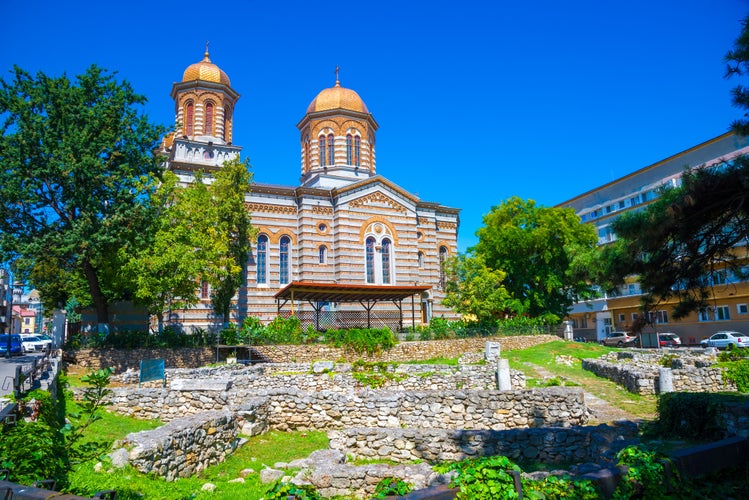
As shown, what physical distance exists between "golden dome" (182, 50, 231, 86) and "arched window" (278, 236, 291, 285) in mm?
12833

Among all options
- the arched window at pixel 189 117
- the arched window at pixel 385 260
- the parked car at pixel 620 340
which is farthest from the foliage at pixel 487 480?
the parked car at pixel 620 340

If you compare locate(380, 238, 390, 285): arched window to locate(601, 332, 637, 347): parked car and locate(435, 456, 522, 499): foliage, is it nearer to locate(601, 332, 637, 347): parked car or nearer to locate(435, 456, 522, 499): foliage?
locate(601, 332, 637, 347): parked car

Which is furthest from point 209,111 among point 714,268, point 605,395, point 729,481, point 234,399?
point 729,481

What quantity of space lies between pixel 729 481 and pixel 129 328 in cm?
2739

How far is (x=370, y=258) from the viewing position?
37.8 meters

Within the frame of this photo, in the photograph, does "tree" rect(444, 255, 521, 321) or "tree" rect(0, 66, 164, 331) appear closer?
"tree" rect(0, 66, 164, 331)

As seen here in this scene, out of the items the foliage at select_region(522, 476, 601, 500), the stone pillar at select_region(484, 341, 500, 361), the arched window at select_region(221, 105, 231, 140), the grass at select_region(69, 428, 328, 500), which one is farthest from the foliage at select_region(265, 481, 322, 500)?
the arched window at select_region(221, 105, 231, 140)

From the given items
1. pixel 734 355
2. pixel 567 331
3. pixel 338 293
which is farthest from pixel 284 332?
pixel 567 331

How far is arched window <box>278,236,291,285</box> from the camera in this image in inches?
1422

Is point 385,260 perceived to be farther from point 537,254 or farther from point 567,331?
point 567,331

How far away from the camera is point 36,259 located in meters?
22.1

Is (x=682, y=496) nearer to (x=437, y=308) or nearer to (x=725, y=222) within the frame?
(x=725, y=222)

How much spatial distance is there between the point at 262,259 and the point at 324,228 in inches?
192

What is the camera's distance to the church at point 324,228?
114 feet
